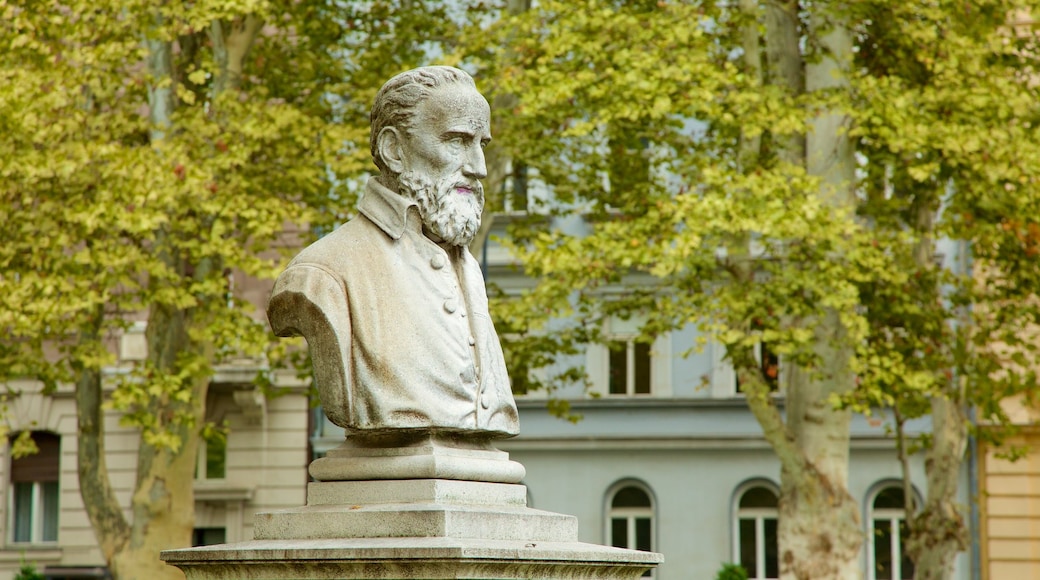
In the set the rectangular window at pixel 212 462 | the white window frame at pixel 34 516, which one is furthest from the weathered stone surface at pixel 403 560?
the white window frame at pixel 34 516

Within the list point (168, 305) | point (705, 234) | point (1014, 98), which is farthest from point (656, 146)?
point (168, 305)

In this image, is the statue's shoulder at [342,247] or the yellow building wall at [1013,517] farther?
the yellow building wall at [1013,517]

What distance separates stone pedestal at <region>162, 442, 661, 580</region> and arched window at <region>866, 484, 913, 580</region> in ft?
75.4

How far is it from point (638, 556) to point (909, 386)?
11.3 m

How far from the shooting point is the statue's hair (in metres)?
7.10

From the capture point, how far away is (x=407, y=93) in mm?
7121

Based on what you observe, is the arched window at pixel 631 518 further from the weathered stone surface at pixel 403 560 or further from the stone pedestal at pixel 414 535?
A: the weathered stone surface at pixel 403 560

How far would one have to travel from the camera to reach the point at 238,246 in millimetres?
18031

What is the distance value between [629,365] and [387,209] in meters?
24.3

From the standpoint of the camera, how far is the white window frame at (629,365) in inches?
1203

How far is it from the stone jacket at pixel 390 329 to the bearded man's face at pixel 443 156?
0.26 feet

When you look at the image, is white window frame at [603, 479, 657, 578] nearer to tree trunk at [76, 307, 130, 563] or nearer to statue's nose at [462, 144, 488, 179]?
tree trunk at [76, 307, 130, 563]

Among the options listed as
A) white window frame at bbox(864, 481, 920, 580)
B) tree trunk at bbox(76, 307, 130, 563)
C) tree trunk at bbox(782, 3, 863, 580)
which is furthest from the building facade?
tree trunk at bbox(782, 3, 863, 580)

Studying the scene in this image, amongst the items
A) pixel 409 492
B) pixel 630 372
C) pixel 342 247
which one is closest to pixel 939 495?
pixel 630 372
